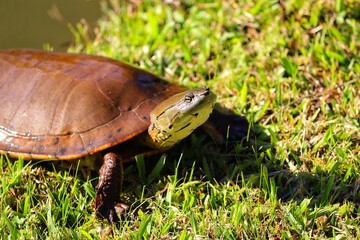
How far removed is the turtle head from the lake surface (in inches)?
95.0

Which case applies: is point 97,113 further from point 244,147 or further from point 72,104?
point 244,147

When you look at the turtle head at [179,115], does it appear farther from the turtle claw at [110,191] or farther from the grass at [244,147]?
the turtle claw at [110,191]

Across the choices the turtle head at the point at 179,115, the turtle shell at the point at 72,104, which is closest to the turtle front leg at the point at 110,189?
the turtle shell at the point at 72,104

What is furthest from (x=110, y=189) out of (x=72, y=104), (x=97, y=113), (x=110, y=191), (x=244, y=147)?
(x=244, y=147)

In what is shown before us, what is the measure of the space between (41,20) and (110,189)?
3.31 metres

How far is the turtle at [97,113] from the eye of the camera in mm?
3803

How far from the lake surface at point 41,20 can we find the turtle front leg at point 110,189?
8.13 feet

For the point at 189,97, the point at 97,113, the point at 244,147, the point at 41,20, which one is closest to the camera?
the point at 189,97

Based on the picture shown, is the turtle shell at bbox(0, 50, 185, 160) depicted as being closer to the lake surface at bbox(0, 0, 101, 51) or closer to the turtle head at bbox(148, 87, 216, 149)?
the turtle head at bbox(148, 87, 216, 149)

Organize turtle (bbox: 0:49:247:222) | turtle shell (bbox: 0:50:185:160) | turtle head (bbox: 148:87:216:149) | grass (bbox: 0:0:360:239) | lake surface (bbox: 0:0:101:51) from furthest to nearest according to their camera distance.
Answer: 1. lake surface (bbox: 0:0:101:51)
2. turtle shell (bbox: 0:50:185:160)
3. turtle (bbox: 0:49:247:222)
4. turtle head (bbox: 148:87:216:149)
5. grass (bbox: 0:0:360:239)

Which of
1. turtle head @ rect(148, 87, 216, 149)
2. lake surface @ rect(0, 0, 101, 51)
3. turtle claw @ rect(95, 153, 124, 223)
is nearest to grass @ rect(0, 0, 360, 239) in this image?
turtle claw @ rect(95, 153, 124, 223)

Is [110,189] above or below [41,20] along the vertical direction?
below

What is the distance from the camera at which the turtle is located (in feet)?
12.5

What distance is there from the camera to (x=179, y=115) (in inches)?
149
